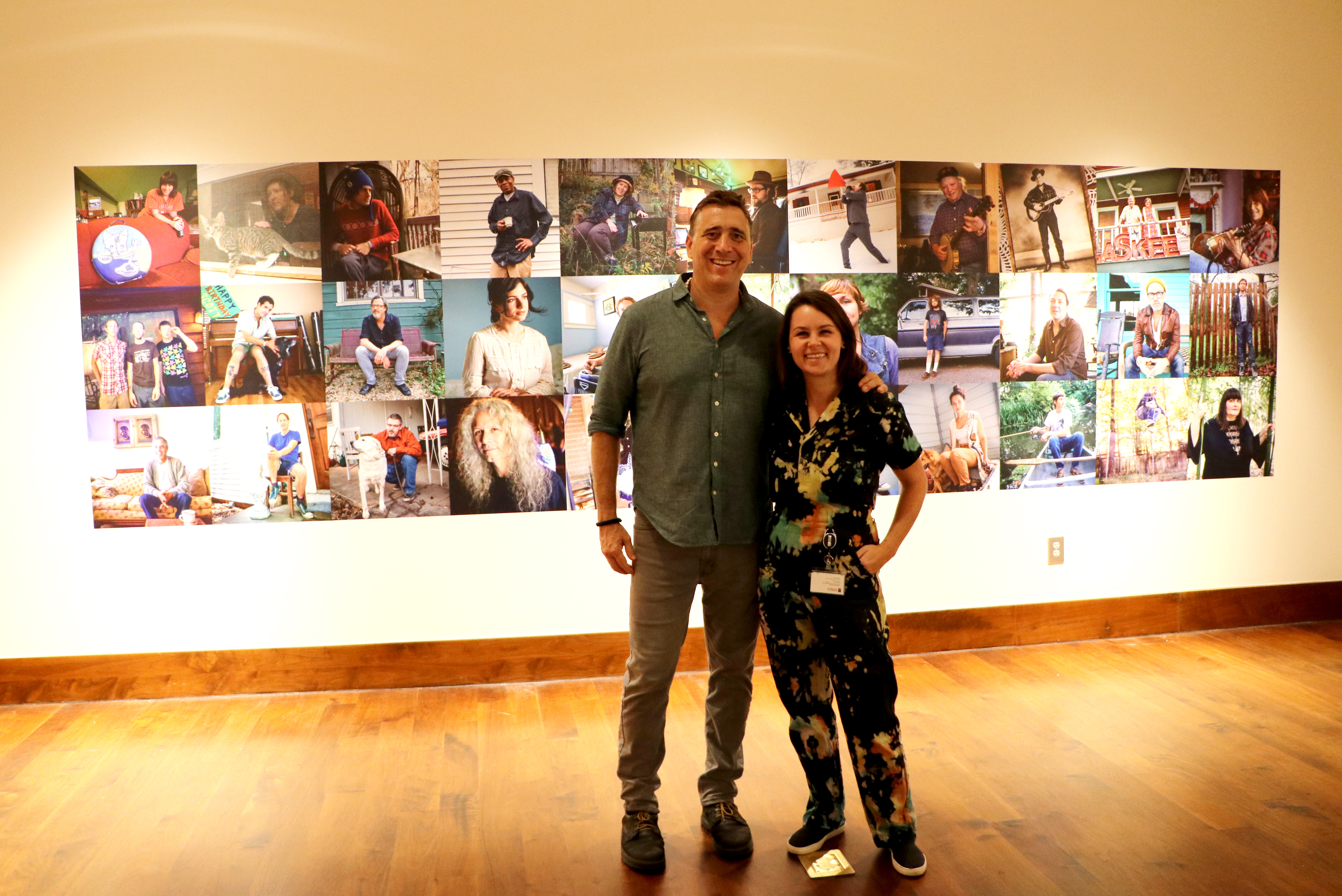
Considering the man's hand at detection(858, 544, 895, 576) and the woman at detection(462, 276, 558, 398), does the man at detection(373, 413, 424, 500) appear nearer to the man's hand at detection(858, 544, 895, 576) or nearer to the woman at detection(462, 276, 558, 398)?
the woman at detection(462, 276, 558, 398)

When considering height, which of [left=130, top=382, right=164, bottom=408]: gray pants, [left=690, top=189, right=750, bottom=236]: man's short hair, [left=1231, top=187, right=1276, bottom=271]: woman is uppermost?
[left=1231, top=187, right=1276, bottom=271]: woman

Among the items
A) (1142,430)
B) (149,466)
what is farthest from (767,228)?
(149,466)

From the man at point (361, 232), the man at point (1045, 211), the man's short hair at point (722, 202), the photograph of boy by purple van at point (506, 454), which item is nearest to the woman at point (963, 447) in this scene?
the man at point (1045, 211)

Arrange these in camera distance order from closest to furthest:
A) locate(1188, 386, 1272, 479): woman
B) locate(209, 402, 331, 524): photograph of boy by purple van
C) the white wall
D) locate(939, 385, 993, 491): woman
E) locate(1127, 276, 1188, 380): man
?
the white wall → locate(209, 402, 331, 524): photograph of boy by purple van → locate(939, 385, 993, 491): woman → locate(1127, 276, 1188, 380): man → locate(1188, 386, 1272, 479): woman

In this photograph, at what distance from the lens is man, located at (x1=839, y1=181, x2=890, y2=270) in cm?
405

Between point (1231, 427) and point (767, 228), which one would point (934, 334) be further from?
point (1231, 427)

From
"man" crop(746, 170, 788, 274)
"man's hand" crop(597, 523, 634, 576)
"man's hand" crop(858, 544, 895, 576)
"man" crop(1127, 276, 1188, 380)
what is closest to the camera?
"man's hand" crop(858, 544, 895, 576)

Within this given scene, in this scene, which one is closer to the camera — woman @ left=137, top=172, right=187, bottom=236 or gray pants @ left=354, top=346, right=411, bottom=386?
woman @ left=137, top=172, right=187, bottom=236

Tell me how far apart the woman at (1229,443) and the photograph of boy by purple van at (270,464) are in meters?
3.67

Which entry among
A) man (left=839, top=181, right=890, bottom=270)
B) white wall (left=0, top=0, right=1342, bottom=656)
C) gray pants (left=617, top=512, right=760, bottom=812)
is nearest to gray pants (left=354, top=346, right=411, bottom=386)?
white wall (left=0, top=0, right=1342, bottom=656)

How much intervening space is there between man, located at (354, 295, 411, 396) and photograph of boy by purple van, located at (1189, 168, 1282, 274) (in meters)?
3.33

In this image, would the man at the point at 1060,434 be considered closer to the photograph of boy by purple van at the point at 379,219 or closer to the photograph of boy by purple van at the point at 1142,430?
the photograph of boy by purple van at the point at 1142,430

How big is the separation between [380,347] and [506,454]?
2.04 feet

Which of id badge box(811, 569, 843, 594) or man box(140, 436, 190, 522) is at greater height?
man box(140, 436, 190, 522)
